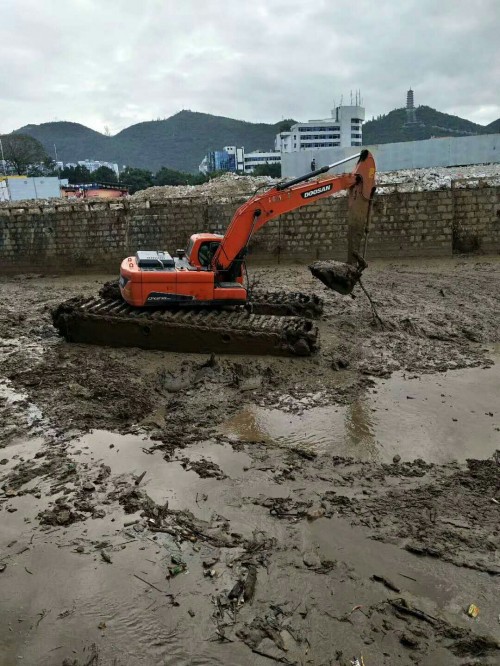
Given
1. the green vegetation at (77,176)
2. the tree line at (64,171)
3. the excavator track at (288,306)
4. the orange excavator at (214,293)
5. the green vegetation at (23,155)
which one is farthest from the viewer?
the green vegetation at (23,155)

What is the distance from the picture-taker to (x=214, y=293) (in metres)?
7.77

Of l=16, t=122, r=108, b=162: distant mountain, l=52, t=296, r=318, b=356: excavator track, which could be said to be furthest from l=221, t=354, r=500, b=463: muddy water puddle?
l=16, t=122, r=108, b=162: distant mountain

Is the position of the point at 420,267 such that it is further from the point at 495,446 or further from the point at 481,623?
the point at 481,623

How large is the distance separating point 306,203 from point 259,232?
22.1ft

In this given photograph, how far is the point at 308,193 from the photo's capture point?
771 centimetres

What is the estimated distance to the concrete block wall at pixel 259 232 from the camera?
541 inches

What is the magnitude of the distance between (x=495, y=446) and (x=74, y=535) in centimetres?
381

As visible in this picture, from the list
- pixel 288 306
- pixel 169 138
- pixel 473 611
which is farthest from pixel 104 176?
pixel 169 138

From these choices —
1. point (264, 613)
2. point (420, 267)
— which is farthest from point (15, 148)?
point (264, 613)

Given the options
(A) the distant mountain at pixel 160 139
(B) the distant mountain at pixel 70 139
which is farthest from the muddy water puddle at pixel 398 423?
(B) the distant mountain at pixel 70 139

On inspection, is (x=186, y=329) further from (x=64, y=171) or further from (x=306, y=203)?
(x=64, y=171)

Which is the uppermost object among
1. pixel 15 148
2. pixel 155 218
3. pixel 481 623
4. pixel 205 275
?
pixel 15 148

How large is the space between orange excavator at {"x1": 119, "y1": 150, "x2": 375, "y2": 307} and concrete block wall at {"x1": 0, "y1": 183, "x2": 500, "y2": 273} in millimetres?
6251

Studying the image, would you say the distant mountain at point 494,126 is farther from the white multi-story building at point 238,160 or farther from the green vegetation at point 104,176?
the green vegetation at point 104,176
